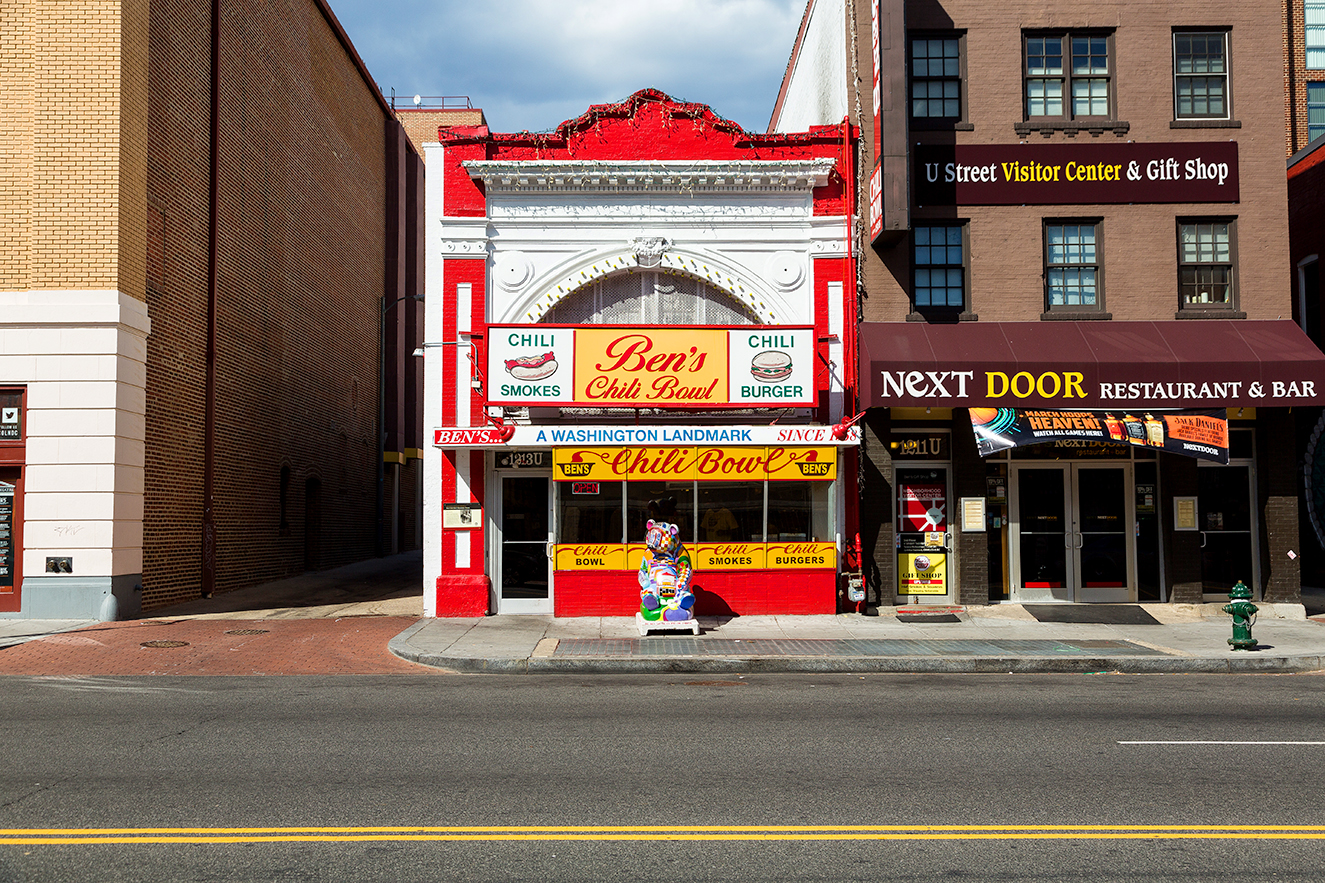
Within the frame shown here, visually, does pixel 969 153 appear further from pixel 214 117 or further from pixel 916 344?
pixel 214 117

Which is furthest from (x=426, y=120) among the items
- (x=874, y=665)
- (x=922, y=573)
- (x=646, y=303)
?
(x=874, y=665)

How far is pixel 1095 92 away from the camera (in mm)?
16547

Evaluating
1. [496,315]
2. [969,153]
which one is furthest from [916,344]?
[496,315]

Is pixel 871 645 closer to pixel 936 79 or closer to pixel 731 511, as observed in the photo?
pixel 731 511

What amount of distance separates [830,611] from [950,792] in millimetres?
9601

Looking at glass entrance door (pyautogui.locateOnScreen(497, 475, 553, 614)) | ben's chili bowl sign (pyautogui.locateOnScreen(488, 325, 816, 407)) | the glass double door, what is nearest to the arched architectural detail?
ben's chili bowl sign (pyautogui.locateOnScreen(488, 325, 816, 407))

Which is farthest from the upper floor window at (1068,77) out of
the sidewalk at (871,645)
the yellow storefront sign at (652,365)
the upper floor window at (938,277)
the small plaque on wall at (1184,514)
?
the sidewalk at (871,645)

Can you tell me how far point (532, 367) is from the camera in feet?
50.7

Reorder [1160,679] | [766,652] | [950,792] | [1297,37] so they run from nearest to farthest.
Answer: [950,792] < [1160,679] < [766,652] < [1297,37]

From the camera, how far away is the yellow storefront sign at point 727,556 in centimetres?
1577

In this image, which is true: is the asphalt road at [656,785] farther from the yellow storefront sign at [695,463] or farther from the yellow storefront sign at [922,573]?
the yellow storefront sign at [922,573]

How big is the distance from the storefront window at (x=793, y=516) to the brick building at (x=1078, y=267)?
2.54 ft

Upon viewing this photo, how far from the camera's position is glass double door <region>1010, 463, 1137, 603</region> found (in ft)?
53.3

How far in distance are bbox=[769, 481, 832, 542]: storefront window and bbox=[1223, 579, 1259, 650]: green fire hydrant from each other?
5.75 m
